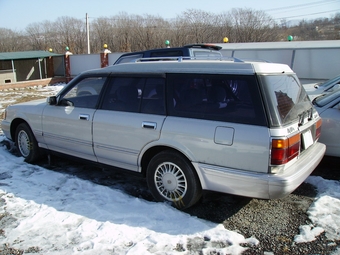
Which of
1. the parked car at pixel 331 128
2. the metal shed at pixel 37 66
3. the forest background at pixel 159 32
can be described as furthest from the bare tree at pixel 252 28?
the parked car at pixel 331 128

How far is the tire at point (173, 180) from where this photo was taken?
3629mm

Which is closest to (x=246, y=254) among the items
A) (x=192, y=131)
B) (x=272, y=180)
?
(x=272, y=180)

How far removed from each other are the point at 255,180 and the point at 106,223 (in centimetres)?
159

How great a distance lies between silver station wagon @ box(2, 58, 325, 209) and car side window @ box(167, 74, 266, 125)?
10 mm

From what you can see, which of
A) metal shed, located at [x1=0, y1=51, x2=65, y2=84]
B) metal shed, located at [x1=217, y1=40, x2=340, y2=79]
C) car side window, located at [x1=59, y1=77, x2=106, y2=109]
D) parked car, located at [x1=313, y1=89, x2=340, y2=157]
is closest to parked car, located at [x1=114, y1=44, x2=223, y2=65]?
parked car, located at [x1=313, y1=89, x2=340, y2=157]

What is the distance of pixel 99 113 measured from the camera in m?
4.31

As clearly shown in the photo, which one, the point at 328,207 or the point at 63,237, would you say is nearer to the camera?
the point at 63,237

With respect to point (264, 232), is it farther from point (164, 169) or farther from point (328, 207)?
point (164, 169)

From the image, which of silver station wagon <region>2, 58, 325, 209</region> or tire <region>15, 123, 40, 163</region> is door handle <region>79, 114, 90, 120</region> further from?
tire <region>15, 123, 40, 163</region>

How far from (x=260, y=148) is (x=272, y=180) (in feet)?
1.06

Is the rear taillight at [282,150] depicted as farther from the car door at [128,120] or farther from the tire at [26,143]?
the tire at [26,143]

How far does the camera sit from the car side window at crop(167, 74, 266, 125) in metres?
3.22

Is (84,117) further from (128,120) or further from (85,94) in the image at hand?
(128,120)

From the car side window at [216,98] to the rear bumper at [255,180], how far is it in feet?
1.72
